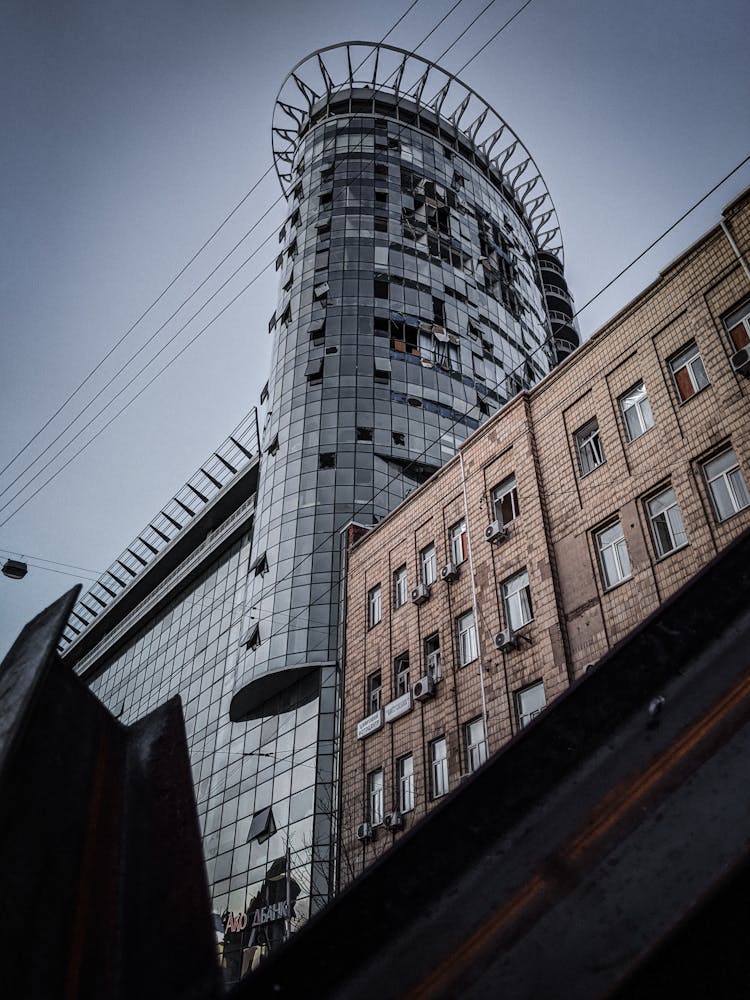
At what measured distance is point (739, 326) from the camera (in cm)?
1462

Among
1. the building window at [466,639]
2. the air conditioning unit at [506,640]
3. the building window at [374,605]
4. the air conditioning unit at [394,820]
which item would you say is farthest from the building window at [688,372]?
the air conditioning unit at [394,820]

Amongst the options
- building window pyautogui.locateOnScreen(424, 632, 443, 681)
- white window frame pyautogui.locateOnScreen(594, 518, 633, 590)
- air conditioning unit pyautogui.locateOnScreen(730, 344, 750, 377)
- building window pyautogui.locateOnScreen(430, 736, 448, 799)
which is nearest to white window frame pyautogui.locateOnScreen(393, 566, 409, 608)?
building window pyautogui.locateOnScreen(424, 632, 443, 681)

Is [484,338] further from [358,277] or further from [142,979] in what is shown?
[142,979]

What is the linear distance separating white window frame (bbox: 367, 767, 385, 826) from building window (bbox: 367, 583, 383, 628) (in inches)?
190

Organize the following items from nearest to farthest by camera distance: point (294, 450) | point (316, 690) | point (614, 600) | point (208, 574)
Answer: point (614, 600)
point (316, 690)
point (294, 450)
point (208, 574)

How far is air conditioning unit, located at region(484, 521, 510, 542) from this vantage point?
18812 millimetres

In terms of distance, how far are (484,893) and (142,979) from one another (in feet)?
4.77

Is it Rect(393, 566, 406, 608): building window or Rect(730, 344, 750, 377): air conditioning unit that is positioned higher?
Rect(393, 566, 406, 608): building window

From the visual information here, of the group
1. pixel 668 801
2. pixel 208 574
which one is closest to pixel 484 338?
pixel 208 574

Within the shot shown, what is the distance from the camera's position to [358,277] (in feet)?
136

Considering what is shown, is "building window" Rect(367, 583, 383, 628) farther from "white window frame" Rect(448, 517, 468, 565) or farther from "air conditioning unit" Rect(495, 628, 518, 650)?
"air conditioning unit" Rect(495, 628, 518, 650)

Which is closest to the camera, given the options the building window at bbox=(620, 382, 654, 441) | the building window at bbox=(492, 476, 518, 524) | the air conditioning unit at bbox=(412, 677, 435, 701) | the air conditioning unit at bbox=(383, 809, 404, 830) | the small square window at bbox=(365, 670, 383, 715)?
the building window at bbox=(620, 382, 654, 441)

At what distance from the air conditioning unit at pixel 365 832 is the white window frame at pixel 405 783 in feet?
4.30

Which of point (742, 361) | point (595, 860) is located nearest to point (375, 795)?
point (742, 361)
